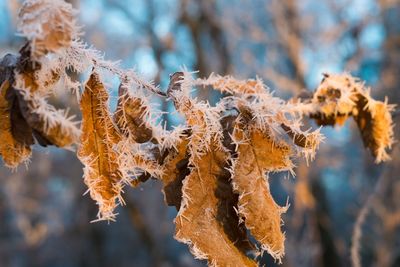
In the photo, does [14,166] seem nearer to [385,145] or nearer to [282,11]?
[385,145]

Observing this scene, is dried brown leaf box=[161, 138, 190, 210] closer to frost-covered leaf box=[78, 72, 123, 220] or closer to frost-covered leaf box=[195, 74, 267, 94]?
frost-covered leaf box=[78, 72, 123, 220]

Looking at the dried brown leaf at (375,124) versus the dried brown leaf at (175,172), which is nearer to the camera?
the dried brown leaf at (175,172)

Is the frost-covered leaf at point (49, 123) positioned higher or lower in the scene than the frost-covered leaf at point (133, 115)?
lower

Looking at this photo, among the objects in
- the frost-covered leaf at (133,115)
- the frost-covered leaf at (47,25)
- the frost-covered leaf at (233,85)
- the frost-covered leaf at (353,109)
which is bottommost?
the frost-covered leaf at (133,115)

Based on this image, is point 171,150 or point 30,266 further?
point 30,266

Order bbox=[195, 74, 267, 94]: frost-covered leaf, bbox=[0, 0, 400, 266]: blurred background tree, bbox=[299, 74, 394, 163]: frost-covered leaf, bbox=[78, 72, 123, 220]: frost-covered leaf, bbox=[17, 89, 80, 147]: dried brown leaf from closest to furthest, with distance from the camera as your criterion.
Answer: bbox=[17, 89, 80, 147]: dried brown leaf < bbox=[78, 72, 123, 220]: frost-covered leaf < bbox=[195, 74, 267, 94]: frost-covered leaf < bbox=[299, 74, 394, 163]: frost-covered leaf < bbox=[0, 0, 400, 266]: blurred background tree

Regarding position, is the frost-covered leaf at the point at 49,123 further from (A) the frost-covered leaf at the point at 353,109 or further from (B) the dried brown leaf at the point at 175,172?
(A) the frost-covered leaf at the point at 353,109

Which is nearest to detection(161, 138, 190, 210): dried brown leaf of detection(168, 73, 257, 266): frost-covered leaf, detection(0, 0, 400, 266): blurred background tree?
detection(168, 73, 257, 266): frost-covered leaf

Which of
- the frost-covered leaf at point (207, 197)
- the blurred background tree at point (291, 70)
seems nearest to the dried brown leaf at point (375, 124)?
the frost-covered leaf at point (207, 197)

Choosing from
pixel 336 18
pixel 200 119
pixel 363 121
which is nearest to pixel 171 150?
pixel 200 119
